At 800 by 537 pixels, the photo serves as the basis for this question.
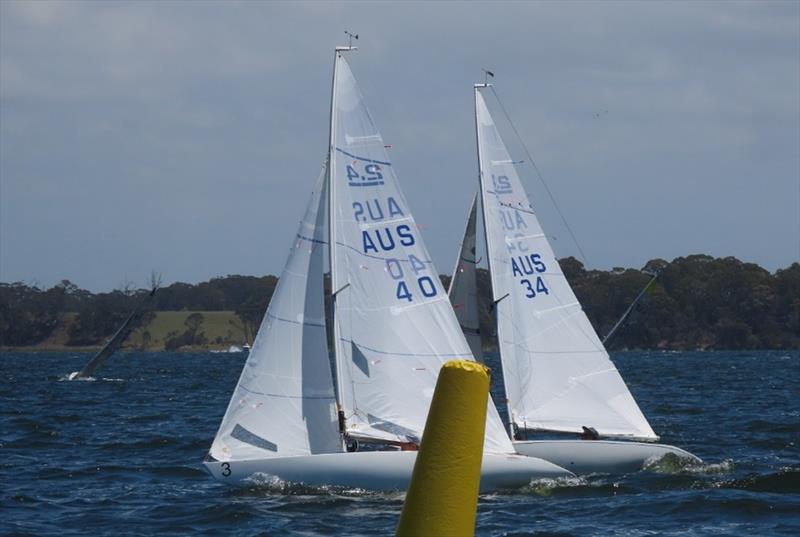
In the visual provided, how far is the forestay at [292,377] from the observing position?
1881cm

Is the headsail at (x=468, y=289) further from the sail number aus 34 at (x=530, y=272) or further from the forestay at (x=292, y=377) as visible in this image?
the forestay at (x=292, y=377)

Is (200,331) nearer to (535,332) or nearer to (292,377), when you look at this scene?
(535,332)

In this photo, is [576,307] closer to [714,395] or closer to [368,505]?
[368,505]

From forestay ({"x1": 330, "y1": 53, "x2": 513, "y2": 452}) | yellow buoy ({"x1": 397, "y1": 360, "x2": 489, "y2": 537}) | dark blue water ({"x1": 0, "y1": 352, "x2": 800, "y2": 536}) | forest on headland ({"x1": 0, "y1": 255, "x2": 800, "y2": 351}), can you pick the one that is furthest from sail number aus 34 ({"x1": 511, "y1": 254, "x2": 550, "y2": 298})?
forest on headland ({"x1": 0, "y1": 255, "x2": 800, "y2": 351})

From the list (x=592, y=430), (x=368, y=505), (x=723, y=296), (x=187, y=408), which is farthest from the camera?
(x=723, y=296)

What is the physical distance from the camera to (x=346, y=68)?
19.9 m

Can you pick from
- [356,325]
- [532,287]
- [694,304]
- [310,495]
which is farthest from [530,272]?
[694,304]

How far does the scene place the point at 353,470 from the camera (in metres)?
18.2

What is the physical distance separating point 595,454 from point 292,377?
5406 mm

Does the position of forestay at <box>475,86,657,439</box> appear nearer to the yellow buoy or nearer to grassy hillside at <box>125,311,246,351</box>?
the yellow buoy

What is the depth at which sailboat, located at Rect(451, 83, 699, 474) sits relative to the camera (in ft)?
74.6

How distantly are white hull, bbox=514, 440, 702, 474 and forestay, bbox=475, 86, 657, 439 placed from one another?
1339 millimetres

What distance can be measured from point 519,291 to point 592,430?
2708 mm

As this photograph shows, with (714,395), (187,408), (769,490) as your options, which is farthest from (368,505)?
(714,395)
